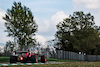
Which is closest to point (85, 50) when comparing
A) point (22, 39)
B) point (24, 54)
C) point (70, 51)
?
point (70, 51)

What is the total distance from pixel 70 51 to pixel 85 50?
159 inches

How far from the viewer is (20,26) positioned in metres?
30.6

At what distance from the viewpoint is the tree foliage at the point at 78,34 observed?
47.8m

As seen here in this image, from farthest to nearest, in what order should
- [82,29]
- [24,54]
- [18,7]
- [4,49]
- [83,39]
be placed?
1. [82,29]
2. [83,39]
3. [18,7]
4. [4,49]
5. [24,54]

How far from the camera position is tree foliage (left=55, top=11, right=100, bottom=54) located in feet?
A: 157

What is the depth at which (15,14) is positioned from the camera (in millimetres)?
31203

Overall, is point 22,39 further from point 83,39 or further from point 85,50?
point 85,50

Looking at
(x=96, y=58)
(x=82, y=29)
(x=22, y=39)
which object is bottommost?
(x=96, y=58)

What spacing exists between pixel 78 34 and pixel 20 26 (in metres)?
21.3

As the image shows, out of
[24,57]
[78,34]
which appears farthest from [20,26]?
[78,34]

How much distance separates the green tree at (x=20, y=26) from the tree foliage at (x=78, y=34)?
1775cm

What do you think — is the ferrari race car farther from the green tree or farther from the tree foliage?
the tree foliage

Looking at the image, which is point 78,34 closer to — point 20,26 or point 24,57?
point 20,26

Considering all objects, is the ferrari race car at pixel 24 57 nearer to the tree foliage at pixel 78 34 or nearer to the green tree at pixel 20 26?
the green tree at pixel 20 26
